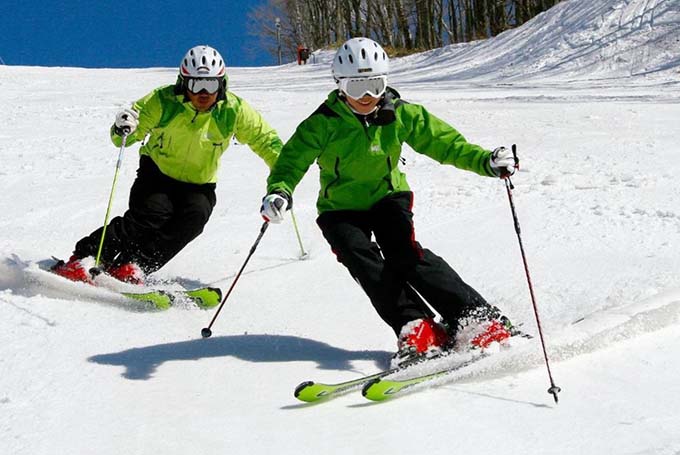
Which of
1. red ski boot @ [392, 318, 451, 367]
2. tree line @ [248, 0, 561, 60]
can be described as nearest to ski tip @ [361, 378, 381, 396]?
red ski boot @ [392, 318, 451, 367]

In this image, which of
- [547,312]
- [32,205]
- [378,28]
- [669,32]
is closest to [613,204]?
[547,312]

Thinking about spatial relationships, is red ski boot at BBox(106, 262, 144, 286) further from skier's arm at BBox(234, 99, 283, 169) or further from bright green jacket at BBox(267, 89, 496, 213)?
bright green jacket at BBox(267, 89, 496, 213)

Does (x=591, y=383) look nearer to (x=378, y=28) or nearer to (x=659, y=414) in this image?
(x=659, y=414)

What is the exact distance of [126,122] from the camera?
4.98m

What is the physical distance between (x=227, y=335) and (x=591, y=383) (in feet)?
6.28

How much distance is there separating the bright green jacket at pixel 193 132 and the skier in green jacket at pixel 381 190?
1.36 metres

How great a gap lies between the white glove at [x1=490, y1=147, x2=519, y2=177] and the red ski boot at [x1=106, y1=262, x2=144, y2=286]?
2543 mm

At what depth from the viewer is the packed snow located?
9.21 ft

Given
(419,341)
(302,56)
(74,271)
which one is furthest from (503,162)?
(302,56)

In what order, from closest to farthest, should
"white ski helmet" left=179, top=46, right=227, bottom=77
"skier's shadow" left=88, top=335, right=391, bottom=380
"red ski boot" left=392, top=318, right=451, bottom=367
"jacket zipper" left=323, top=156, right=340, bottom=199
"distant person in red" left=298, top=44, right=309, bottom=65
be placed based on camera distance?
1. "red ski boot" left=392, top=318, right=451, bottom=367
2. "skier's shadow" left=88, top=335, right=391, bottom=380
3. "jacket zipper" left=323, top=156, right=340, bottom=199
4. "white ski helmet" left=179, top=46, right=227, bottom=77
5. "distant person in red" left=298, top=44, right=309, bottom=65

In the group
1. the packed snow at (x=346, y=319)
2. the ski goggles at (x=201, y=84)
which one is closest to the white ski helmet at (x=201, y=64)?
the ski goggles at (x=201, y=84)

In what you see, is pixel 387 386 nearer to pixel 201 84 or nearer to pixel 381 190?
pixel 381 190

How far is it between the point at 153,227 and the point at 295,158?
1650 mm

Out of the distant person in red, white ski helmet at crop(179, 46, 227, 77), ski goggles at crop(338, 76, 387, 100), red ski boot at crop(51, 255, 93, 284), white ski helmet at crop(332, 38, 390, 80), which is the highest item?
the distant person in red
